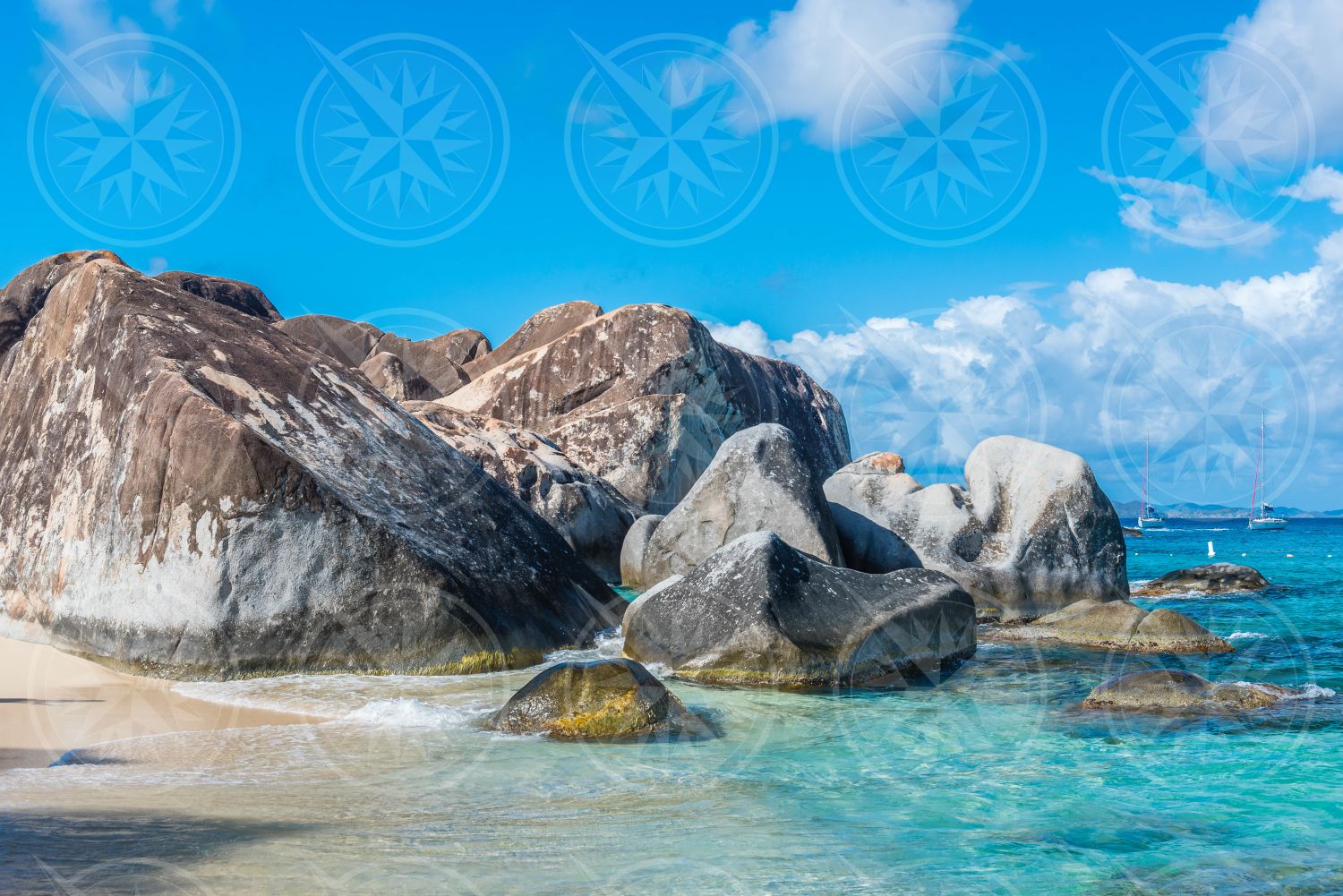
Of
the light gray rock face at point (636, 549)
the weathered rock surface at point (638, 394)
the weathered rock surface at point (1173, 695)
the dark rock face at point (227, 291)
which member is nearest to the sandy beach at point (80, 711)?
the weathered rock surface at point (1173, 695)

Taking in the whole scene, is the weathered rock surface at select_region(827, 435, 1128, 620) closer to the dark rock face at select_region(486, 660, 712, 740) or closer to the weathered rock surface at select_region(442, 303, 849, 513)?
the weathered rock surface at select_region(442, 303, 849, 513)

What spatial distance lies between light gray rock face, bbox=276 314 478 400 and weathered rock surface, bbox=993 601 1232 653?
2630cm

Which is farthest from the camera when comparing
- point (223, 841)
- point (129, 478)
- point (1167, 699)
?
point (129, 478)

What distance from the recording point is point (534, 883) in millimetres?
4629

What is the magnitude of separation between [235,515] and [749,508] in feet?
24.8

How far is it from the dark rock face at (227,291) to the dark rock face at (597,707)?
26.7 meters

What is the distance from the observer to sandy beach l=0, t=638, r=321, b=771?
6844mm

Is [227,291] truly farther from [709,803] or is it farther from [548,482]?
[709,803]

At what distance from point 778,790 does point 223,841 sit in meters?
3.03

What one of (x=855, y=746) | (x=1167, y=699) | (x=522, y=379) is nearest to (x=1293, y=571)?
(x=522, y=379)

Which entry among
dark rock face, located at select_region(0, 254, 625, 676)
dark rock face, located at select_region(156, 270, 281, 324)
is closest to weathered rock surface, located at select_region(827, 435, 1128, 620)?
dark rock face, located at select_region(0, 254, 625, 676)

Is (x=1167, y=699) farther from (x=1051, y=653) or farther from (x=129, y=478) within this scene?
(x=129, y=478)

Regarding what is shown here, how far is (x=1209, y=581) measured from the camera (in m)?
22.1

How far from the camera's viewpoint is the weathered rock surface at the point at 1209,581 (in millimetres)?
21734
